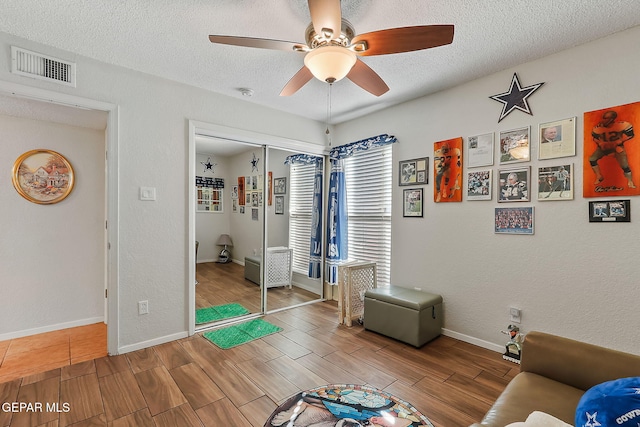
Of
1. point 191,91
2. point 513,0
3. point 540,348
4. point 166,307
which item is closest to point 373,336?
point 540,348

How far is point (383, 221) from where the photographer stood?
3.65m

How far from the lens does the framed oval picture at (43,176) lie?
299 cm

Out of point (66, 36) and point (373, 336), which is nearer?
point (66, 36)

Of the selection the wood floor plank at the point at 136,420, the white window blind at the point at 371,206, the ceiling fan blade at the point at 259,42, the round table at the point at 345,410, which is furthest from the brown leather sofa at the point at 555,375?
the ceiling fan blade at the point at 259,42

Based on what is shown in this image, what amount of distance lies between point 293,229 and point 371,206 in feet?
3.60

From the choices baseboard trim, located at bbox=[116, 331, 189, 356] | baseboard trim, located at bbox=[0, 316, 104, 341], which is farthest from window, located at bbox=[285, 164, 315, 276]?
baseboard trim, located at bbox=[0, 316, 104, 341]

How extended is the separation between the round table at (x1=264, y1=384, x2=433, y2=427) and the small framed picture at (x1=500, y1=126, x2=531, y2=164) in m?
2.22

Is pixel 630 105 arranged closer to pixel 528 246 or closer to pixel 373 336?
pixel 528 246

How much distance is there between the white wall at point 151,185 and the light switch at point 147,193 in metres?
0.04

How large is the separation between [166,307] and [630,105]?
4.14 meters

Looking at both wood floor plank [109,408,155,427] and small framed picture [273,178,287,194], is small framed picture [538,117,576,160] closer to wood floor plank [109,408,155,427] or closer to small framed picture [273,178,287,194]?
small framed picture [273,178,287,194]

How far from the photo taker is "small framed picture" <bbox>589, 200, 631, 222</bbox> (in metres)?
2.05

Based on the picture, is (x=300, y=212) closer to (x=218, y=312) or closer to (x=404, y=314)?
(x=218, y=312)

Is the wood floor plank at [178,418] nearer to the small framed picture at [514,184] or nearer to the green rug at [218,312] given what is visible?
the green rug at [218,312]
